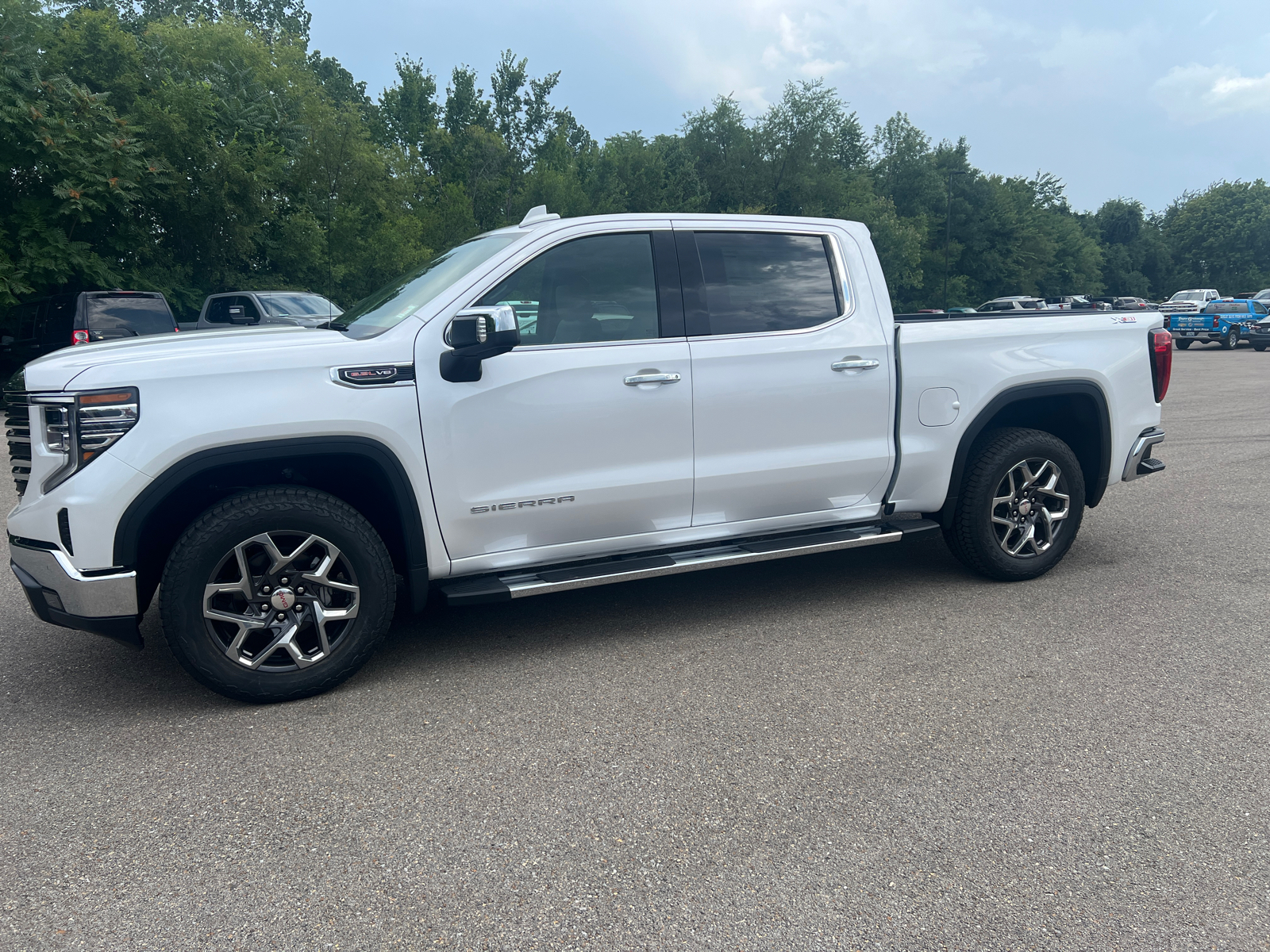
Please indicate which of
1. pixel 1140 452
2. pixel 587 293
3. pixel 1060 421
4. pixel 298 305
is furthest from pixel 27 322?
pixel 1140 452

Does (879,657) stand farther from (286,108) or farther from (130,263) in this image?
(286,108)

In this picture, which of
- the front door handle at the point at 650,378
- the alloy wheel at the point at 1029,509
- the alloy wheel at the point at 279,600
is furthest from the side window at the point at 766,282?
the alloy wheel at the point at 279,600

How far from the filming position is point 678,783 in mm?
3121

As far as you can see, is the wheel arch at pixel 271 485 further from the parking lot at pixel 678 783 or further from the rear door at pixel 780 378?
the rear door at pixel 780 378

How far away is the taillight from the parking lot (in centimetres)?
126

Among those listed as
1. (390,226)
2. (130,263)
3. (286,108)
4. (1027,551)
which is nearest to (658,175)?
(390,226)

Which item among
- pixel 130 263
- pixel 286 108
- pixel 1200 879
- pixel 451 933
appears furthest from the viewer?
pixel 286 108

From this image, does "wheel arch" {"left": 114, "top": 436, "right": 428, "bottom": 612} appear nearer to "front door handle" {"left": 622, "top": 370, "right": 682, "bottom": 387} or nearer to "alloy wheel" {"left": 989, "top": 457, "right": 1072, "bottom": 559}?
"front door handle" {"left": 622, "top": 370, "right": 682, "bottom": 387}

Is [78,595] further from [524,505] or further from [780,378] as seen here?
[780,378]

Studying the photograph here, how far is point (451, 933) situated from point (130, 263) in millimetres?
26022

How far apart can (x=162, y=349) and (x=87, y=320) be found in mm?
11702

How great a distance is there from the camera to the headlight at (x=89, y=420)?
346 cm

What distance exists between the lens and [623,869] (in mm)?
2641

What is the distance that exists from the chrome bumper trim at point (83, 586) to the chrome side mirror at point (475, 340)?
150 cm
